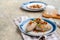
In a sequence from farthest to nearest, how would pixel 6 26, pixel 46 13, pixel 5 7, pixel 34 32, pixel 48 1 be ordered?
1. pixel 48 1
2. pixel 5 7
3. pixel 46 13
4. pixel 6 26
5. pixel 34 32

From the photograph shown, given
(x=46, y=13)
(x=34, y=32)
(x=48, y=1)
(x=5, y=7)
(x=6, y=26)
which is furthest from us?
(x=48, y=1)

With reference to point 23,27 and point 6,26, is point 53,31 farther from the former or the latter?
point 6,26

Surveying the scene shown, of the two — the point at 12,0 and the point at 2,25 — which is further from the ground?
the point at 12,0

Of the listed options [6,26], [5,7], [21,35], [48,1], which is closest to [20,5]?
[5,7]

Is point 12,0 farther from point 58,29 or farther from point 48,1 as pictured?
point 58,29

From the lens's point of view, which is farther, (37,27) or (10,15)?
(10,15)

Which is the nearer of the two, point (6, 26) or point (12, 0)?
point (6, 26)
